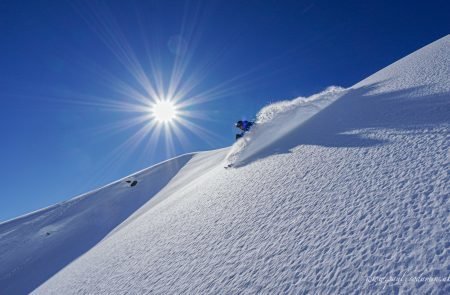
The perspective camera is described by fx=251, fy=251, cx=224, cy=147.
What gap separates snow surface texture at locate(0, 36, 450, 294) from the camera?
2268 millimetres

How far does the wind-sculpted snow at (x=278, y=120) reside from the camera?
33.3 feet

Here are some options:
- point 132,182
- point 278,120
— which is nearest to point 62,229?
point 132,182

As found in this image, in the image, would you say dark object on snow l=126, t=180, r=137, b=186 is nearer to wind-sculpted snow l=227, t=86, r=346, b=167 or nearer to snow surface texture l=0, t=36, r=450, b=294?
wind-sculpted snow l=227, t=86, r=346, b=167

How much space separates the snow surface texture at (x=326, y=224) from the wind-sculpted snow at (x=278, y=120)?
2.37 metres

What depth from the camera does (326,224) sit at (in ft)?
10.2

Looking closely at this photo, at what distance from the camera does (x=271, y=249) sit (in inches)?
127

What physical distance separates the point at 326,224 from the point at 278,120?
9424mm

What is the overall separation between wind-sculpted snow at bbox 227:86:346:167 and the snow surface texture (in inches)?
93.1

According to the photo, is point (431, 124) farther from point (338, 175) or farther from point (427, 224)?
point (427, 224)

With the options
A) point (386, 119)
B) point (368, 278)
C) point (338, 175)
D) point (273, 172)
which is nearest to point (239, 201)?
point (273, 172)

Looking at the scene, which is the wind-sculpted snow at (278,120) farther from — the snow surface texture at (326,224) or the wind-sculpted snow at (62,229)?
the wind-sculpted snow at (62,229)

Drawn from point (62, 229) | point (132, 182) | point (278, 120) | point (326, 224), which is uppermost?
point (132, 182)

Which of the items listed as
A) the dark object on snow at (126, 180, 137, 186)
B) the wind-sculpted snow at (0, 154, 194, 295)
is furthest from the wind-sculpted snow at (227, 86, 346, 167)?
the dark object on snow at (126, 180, 137, 186)

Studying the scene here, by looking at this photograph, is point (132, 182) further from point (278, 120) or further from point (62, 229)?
point (278, 120)
